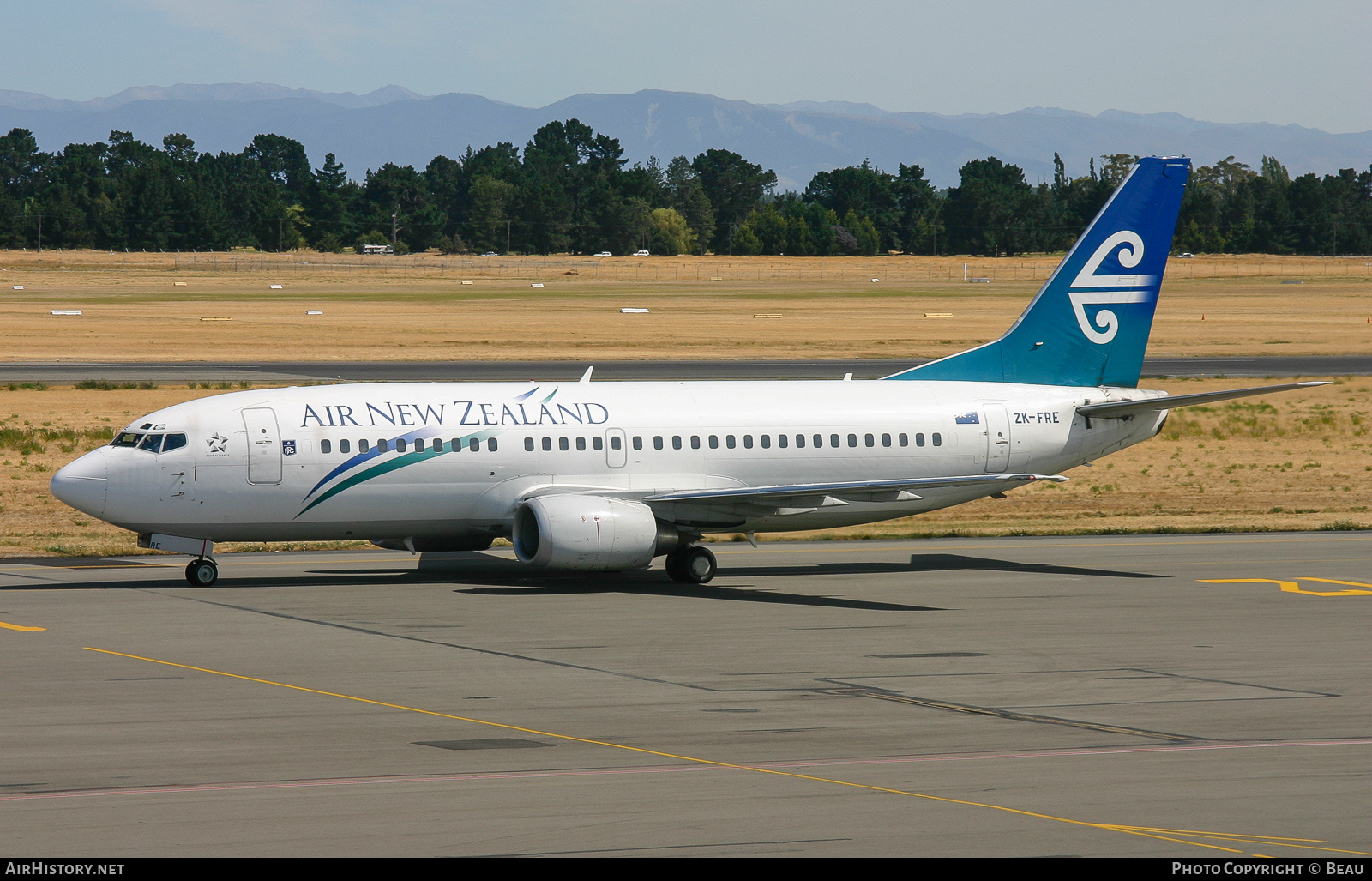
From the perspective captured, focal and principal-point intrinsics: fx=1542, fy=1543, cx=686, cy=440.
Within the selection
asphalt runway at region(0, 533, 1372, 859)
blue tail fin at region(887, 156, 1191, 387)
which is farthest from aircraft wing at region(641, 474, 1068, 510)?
blue tail fin at region(887, 156, 1191, 387)

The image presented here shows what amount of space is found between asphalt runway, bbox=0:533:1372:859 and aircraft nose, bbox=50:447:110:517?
1.82 m

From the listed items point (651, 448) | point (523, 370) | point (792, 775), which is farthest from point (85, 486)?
point (523, 370)

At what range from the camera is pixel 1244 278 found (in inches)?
7805

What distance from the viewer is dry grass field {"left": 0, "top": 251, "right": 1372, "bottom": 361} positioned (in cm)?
9625

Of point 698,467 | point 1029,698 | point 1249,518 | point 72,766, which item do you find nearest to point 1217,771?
point 1029,698

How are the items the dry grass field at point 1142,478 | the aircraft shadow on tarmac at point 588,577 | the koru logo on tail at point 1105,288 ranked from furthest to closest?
the dry grass field at point 1142,478, the koru logo on tail at point 1105,288, the aircraft shadow on tarmac at point 588,577

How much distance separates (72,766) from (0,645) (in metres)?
8.88

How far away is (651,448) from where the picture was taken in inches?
1312

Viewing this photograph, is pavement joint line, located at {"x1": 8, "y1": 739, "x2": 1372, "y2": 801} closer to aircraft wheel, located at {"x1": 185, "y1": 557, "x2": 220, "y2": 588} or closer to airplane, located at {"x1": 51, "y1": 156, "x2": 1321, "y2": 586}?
airplane, located at {"x1": 51, "y1": 156, "x2": 1321, "y2": 586}

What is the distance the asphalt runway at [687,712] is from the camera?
14.4 meters

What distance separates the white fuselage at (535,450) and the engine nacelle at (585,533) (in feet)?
3.54

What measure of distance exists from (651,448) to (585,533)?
3.40 m

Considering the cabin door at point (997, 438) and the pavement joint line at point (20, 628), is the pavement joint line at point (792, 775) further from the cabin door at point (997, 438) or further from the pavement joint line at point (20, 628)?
the cabin door at point (997, 438)

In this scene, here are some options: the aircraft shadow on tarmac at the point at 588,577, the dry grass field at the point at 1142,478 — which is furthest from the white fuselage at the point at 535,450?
the dry grass field at the point at 1142,478
